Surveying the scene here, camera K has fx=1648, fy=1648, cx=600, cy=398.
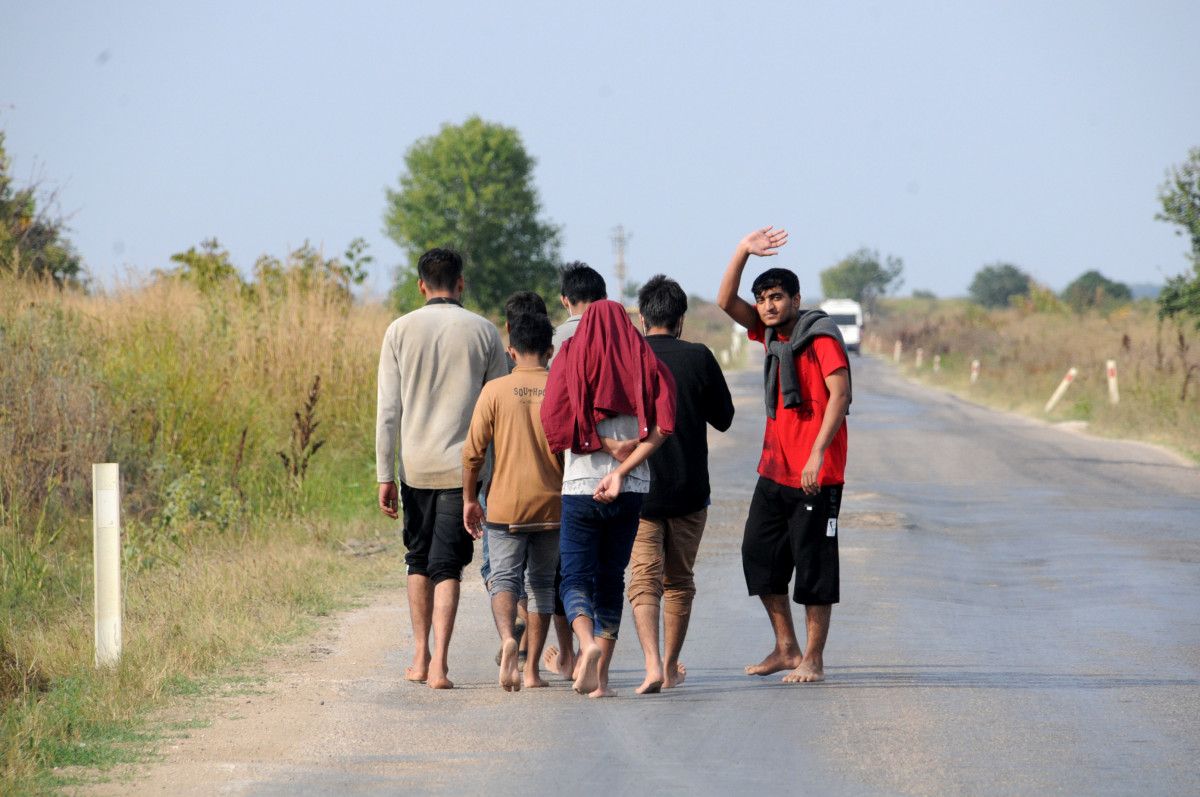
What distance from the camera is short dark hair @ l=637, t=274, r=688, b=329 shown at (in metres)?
7.79

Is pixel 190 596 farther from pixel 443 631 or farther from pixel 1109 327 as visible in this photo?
pixel 1109 327

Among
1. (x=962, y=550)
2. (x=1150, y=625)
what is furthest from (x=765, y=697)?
(x=962, y=550)

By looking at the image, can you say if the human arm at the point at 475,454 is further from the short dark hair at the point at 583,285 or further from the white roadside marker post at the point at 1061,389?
the white roadside marker post at the point at 1061,389

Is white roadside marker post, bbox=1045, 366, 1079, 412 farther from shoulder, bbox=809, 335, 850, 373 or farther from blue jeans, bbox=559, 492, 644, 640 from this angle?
blue jeans, bbox=559, 492, 644, 640

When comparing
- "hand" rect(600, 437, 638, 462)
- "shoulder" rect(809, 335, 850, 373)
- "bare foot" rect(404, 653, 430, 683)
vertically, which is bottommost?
"bare foot" rect(404, 653, 430, 683)

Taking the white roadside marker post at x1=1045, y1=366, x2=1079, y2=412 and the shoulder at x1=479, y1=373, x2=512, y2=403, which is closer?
the shoulder at x1=479, y1=373, x2=512, y2=403

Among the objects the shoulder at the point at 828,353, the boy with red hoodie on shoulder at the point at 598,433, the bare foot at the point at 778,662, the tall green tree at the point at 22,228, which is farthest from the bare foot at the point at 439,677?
the tall green tree at the point at 22,228

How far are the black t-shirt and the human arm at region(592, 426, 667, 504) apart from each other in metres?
0.39

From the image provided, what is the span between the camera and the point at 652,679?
294 inches

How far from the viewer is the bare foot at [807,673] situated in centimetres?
784

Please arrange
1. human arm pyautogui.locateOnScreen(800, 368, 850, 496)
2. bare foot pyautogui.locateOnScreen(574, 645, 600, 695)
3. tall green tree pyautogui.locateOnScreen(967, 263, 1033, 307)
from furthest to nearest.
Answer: tall green tree pyautogui.locateOnScreen(967, 263, 1033, 307), human arm pyautogui.locateOnScreen(800, 368, 850, 496), bare foot pyautogui.locateOnScreen(574, 645, 600, 695)

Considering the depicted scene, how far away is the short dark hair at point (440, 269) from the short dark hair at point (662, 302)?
91cm

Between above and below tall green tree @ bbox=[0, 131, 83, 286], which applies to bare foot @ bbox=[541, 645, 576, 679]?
below

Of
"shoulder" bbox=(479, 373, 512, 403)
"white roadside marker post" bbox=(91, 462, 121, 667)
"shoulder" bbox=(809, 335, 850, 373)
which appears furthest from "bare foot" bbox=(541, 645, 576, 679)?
"white roadside marker post" bbox=(91, 462, 121, 667)
